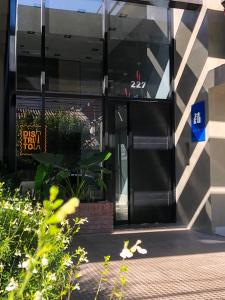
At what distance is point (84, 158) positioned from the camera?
27.6 ft

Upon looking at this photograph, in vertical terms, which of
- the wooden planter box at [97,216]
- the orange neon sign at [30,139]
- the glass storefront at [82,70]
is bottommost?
the wooden planter box at [97,216]

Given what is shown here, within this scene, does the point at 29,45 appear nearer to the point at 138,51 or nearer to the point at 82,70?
the point at 82,70

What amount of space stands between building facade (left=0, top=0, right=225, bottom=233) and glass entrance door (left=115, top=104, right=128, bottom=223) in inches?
0.8

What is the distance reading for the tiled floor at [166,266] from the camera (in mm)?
4094

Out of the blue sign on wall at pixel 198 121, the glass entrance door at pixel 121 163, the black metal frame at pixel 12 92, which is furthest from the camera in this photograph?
the glass entrance door at pixel 121 163

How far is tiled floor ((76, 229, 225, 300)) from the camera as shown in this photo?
13.4 ft

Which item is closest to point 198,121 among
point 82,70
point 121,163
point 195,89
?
Result: point 195,89

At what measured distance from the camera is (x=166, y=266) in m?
5.12

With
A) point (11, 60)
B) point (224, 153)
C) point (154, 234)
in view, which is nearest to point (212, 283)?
point (154, 234)

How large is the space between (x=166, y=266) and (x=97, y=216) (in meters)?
2.76

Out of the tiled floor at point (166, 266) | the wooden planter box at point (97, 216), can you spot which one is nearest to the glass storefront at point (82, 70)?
the wooden planter box at point (97, 216)

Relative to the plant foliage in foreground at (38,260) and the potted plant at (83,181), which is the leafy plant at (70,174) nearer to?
the potted plant at (83,181)

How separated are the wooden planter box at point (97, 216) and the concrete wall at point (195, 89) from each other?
5.33 ft

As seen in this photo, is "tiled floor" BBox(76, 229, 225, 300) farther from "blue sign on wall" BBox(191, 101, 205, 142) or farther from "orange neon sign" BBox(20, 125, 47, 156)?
"orange neon sign" BBox(20, 125, 47, 156)
